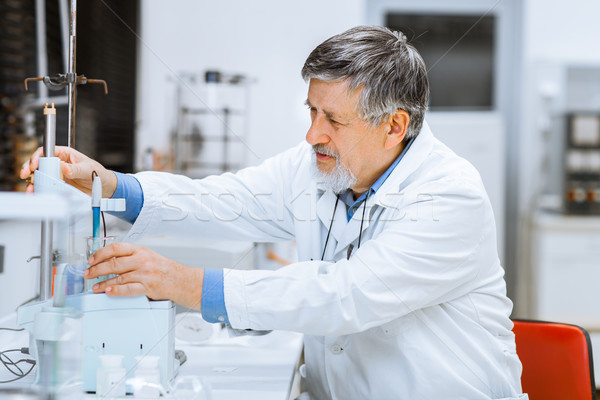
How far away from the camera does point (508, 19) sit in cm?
377

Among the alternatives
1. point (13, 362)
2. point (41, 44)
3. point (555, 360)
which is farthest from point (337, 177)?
point (41, 44)

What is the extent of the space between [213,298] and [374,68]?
1.85 feet

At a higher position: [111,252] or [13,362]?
[111,252]

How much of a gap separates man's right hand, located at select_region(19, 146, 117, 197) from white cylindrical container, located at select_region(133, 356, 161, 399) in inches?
15.8

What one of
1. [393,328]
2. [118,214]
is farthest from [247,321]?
[118,214]

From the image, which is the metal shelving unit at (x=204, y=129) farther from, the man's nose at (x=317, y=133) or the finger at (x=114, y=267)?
the finger at (x=114, y=267)

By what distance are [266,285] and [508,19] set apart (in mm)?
3281

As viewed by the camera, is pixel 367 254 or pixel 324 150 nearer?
pixel 367 254

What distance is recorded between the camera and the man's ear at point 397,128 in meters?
1.30

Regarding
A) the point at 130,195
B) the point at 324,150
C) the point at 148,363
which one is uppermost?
the point at 324,150

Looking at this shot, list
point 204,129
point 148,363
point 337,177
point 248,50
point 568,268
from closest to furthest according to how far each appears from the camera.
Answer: point 148,363 → point 337,177 → point 204,129 → point 568,268 → point 248,50

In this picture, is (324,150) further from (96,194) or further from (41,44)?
(41,44)

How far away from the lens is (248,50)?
3.35m

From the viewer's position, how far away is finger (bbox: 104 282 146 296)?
1.02 meters
